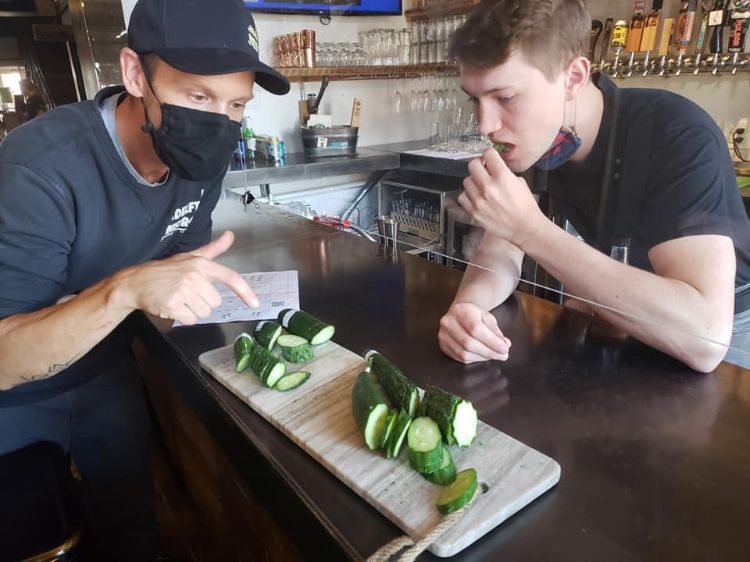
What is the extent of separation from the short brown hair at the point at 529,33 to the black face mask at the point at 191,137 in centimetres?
53

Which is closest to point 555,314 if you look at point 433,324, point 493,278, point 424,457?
point 493,278

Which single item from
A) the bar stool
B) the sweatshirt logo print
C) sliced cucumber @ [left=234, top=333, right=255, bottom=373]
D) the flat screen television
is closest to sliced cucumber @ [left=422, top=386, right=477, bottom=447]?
sliced cucumber @ [left=234, top=333, right=255, bottom=373]

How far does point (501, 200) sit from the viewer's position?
979 mm

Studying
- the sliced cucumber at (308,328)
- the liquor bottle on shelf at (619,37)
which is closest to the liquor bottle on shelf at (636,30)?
the liquor bottle on shelf at (619,37)

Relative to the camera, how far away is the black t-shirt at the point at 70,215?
902 millimetres

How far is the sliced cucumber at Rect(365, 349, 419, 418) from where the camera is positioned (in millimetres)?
687

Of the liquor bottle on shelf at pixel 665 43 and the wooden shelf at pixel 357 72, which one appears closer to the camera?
the liquor bottle on shelf at pixel 665 43

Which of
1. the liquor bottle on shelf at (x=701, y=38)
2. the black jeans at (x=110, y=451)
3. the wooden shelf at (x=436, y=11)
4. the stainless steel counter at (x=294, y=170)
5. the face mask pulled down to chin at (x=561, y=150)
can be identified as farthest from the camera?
the liquor bottle on shelf at (x=701, y=38)

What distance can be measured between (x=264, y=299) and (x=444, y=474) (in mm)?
684

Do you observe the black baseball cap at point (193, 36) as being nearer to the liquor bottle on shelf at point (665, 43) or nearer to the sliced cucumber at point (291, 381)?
the sliced cucumber at point (291, 381)

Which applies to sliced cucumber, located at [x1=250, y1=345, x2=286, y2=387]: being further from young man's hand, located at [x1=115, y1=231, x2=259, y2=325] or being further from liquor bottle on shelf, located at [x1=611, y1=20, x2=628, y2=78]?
liquor bottle on shelf, located at [x1=611, y1=20, x2=628, y2=78]

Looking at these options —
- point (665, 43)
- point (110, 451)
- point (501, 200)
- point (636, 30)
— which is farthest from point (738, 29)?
point (110, 451)

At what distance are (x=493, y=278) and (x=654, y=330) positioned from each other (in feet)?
1.10

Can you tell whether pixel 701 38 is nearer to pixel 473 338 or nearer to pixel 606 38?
pixel 606 38
